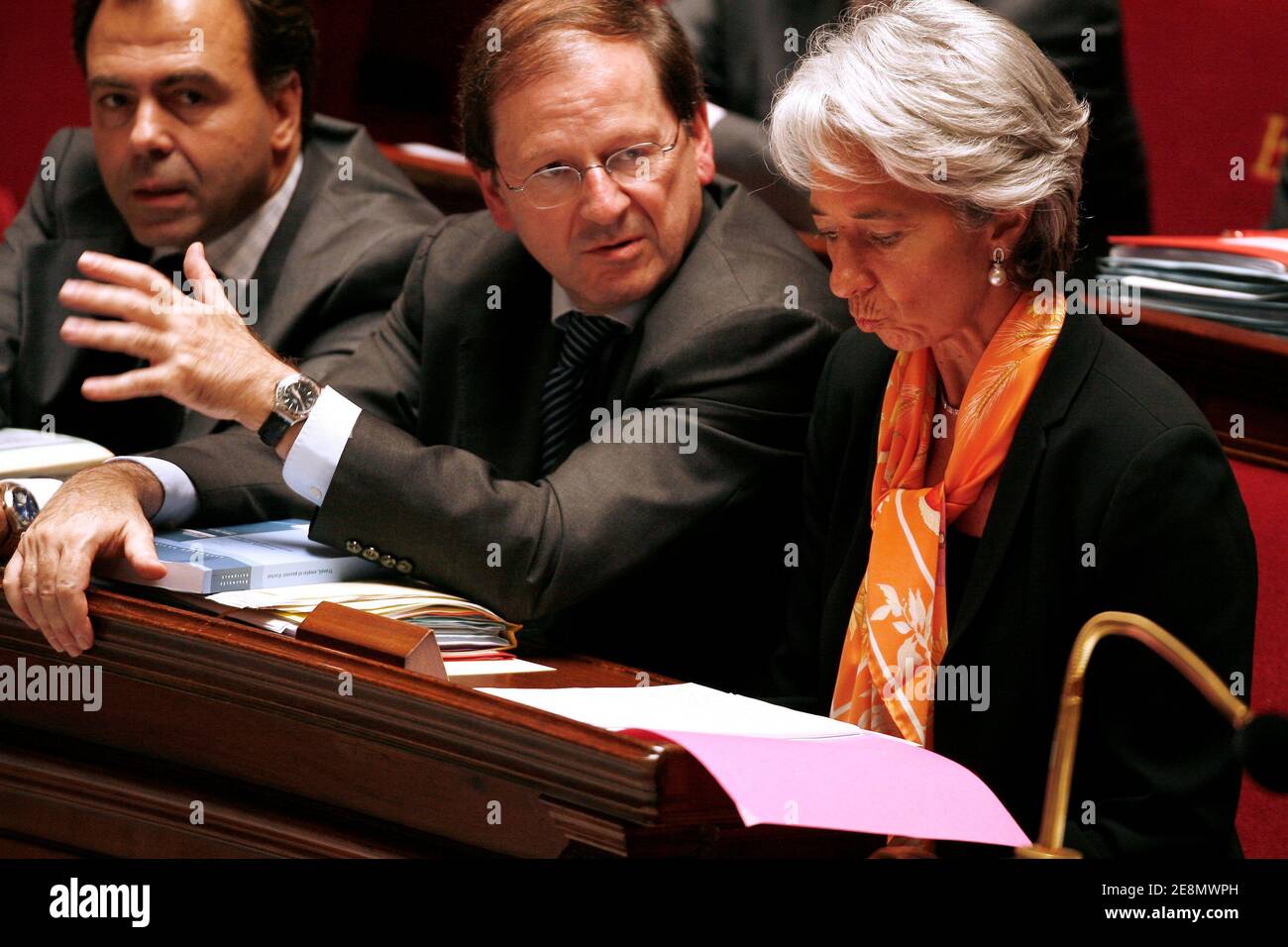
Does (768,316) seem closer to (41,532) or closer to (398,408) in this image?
(398,408)

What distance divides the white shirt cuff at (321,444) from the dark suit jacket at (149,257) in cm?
61

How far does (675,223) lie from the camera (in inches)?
80.0

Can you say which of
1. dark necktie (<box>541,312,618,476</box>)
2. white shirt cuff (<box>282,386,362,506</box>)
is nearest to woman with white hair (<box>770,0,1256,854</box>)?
dark necktie (<box>541,312,618,476</box>)

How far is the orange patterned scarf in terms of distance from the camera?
5.47 feet

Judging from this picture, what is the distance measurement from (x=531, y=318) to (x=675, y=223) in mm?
254

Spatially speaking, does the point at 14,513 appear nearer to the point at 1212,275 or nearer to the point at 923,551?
the point at 923,551

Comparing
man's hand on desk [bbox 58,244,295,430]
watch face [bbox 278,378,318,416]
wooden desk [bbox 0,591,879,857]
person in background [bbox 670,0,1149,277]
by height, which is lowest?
wooden desk [bbox 0,591,879,857]

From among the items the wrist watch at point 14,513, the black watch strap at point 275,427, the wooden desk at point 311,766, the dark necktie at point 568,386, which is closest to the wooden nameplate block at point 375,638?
the wooden desk at point 311,766

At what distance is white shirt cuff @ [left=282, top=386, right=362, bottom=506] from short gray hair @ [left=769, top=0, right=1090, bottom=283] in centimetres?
56

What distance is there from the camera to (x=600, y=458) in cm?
189

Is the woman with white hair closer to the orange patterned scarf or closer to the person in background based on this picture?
the orange patterned scarf

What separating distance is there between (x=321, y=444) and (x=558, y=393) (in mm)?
396

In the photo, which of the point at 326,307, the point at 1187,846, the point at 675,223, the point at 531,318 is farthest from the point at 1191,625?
the point at 326,307

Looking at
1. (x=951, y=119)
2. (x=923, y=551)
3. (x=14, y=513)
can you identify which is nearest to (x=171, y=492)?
(x=14, y=513)
